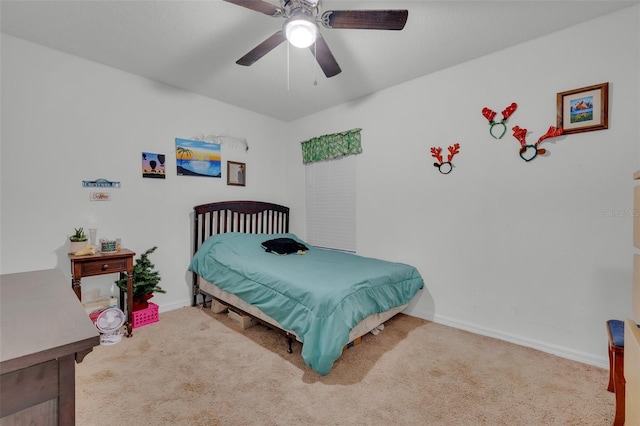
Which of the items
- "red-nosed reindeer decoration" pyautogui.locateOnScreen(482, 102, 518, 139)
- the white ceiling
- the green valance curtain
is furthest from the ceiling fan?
the green valance curtain

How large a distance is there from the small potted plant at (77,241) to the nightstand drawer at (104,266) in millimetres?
218

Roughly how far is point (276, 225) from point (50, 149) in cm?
259

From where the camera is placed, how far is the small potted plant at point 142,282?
2.78 meters

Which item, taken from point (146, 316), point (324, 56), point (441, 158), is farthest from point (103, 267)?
point (441, 158)

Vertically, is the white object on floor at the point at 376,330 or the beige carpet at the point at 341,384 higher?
the white object on floor at the point at 376,330

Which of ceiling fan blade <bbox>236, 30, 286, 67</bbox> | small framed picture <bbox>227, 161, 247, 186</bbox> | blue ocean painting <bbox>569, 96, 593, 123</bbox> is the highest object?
ceiling fan blade <bbox>236, 30, 286, 67</bbox>

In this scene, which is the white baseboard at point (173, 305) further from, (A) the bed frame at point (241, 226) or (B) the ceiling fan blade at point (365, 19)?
(B) the ceiling fan blade at point (365, 19)

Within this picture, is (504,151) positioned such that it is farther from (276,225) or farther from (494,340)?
(276,225)

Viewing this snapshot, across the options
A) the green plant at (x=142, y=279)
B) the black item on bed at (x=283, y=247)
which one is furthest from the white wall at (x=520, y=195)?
the green plant at (x=142, y=279)

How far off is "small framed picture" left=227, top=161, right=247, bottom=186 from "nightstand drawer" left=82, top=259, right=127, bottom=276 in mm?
1616

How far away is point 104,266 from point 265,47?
222 centimetres

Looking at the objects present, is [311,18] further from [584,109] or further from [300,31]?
[584,109]

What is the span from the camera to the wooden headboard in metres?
3.43

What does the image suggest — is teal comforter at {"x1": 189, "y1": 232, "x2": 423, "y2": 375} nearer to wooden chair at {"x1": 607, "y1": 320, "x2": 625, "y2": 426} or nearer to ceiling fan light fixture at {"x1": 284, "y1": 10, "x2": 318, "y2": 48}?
wooden chair at {"x1": 607, "y1": 320, "x2": 625, "y2": 426}
